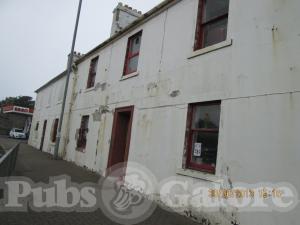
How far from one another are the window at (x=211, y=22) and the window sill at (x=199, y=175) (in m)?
3.04

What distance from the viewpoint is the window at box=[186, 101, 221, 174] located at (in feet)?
19.8

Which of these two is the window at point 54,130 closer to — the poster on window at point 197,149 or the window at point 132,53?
the window at point 132,53

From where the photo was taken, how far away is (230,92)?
18.7ft

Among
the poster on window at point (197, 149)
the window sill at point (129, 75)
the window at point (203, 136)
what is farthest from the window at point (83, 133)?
the poster on window at point (197, 149)

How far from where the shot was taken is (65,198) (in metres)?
6.79

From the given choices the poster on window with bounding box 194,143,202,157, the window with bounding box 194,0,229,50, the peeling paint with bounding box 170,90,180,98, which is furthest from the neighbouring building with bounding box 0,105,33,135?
the poster on window with bounding box 194,143,202,157

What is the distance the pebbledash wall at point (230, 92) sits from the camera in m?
4.71

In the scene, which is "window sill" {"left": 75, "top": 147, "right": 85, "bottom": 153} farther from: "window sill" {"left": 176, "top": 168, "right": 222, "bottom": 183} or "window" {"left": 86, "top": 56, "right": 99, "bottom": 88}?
"window sill" {"left": 176, "top": 168, "right": 222, "bottom": 183}

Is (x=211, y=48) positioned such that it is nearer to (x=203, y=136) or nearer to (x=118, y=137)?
(x=203, y=136)

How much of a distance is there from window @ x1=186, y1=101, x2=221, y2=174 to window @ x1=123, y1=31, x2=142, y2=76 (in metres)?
3.83

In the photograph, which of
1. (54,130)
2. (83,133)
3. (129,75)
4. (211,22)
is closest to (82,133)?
(83,133)

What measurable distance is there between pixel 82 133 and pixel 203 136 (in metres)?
8.05

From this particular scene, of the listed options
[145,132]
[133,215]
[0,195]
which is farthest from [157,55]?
[0,195]

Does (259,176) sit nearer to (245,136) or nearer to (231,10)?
(245,136)
